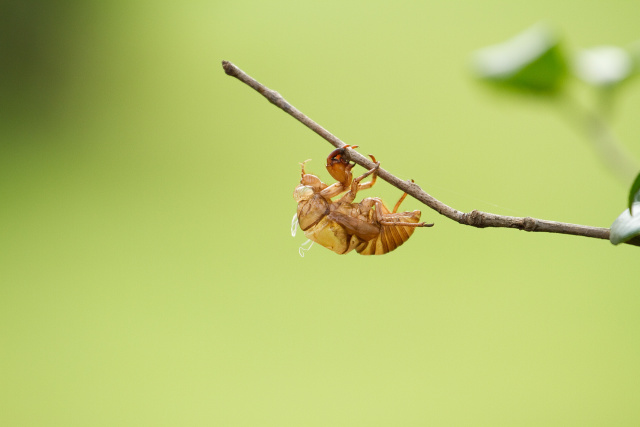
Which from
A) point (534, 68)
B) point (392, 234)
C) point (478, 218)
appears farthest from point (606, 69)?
point (478, 218)

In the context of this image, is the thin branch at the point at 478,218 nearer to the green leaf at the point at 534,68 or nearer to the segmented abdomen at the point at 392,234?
the segmented abdomen at the point at 392,234

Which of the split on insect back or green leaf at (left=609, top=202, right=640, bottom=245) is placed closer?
green leaf at (left=609, top=202, right=640, bottom=245)

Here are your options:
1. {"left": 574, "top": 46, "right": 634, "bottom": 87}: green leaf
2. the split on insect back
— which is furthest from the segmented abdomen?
{"left": 574, "top": 46, "right": 634, "bottom": 87}: green leaf

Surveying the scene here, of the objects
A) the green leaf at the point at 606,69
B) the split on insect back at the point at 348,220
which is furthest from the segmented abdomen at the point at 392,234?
the green leaf at the point at 606,69

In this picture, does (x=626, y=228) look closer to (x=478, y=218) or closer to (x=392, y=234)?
(x=478, y=218)

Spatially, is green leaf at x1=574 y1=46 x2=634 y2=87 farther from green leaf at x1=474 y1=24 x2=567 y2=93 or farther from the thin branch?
the thin branch

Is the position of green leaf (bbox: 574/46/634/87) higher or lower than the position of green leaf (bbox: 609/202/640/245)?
higher

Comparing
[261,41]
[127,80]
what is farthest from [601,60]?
[127,80]
